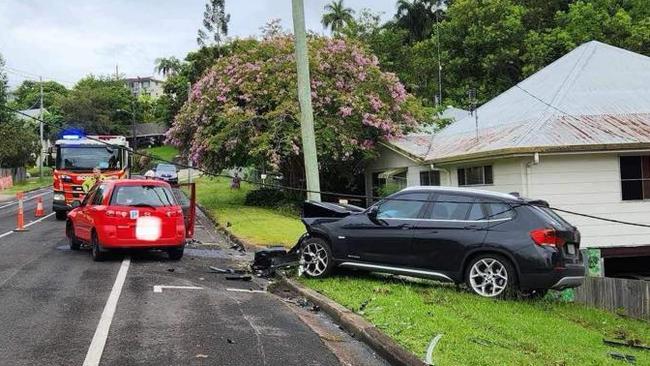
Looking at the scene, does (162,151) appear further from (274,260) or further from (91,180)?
(274,260)

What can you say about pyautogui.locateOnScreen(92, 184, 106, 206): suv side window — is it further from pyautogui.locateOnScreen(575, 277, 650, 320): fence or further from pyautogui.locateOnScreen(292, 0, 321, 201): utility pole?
pyautogui.locateOnScreen(575, 277, 650, 320): fence

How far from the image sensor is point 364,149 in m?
25.5

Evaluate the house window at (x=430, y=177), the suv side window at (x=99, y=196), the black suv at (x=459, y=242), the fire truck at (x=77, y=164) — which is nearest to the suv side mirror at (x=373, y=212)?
the black suv at (x=459, y=242)

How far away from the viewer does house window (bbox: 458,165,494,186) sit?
1922 cm

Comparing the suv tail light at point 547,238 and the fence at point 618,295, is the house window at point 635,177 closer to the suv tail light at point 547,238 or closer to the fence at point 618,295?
the fence at point 618,295

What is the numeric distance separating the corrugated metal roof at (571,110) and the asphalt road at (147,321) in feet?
32.8

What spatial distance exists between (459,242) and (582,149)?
→ 8.75 m

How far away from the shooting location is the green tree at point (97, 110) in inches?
3191

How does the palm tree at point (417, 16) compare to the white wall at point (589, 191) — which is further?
the palm tree at point (417, 16)

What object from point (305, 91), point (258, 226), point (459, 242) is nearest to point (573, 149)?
point (305, 91)

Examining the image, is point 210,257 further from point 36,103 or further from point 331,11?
point 36,103

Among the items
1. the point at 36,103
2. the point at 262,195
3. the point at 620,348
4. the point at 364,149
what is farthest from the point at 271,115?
the point at 36,103

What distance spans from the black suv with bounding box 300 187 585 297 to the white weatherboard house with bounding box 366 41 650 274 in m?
7.65

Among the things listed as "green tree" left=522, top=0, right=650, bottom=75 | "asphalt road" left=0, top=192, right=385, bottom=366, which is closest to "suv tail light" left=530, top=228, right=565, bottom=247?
"asphalt road" left=0, top=192, right=385, bottom=366
